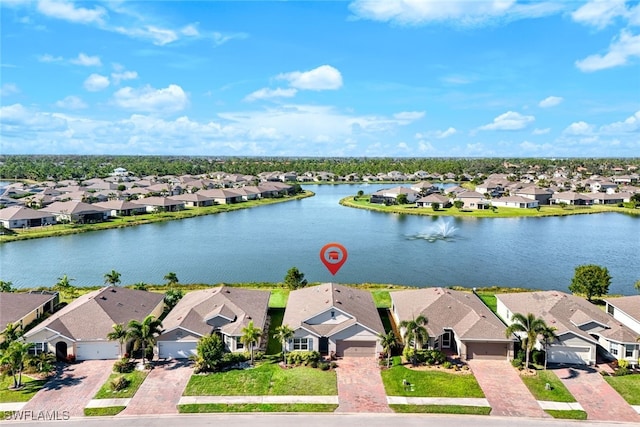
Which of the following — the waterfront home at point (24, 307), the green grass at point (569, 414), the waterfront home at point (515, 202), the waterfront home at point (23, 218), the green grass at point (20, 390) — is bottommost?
the green grass at point (20, 390)

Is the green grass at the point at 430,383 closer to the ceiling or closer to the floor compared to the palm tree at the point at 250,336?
closer to the floor

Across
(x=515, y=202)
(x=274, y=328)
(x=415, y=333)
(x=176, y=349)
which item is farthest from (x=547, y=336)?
(x=515, y=202)

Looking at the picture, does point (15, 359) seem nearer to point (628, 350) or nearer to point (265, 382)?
point (265, 382)

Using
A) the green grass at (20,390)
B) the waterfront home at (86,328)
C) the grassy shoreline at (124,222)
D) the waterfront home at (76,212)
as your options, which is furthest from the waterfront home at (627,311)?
the waterfront home at (76,212)

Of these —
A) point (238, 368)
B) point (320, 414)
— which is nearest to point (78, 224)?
point (238, 368)

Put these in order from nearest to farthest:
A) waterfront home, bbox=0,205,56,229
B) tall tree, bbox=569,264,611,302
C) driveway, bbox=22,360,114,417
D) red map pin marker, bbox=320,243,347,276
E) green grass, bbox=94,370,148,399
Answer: driveway, bbox=22,360,114,417
green grass, bbox=94,370,148,399
tall tree, bbox=569,264,611,302
red map pin marker, bbox=320,243,347,276
waterfront home, bbox=0,205,56,229

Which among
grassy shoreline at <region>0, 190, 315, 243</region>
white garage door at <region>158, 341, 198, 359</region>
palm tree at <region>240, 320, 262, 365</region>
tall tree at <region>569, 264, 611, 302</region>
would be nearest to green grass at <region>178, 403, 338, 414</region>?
palm tree at <region>240, 320, 262, 365</region>

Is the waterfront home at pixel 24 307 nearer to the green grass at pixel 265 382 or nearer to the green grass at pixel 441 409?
the green grass at pixel 265 382

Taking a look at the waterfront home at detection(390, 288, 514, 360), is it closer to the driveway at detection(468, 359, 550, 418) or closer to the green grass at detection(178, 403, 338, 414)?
the driveway at detection(468, 359, 550, 418)
